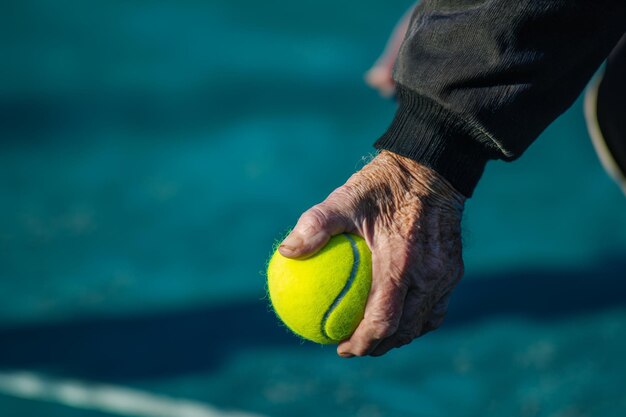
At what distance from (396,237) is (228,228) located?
2.05m

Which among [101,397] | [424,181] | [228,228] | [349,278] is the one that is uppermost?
[228,228]

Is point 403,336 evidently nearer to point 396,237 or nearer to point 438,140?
point 396,237

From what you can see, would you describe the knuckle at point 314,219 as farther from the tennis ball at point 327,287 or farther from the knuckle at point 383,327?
the knuckle at point 383,327

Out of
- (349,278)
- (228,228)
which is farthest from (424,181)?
(228,228)

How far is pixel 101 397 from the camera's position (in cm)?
269

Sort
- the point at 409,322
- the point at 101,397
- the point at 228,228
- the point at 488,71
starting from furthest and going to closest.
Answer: the point at 228,228 → the point at 101,397 → the point at 409,322 → the point at 488,71

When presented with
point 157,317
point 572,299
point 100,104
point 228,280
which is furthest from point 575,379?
point 100,104

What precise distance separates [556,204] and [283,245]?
2.45m

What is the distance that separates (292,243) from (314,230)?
5 centimetres

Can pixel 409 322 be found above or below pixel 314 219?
below

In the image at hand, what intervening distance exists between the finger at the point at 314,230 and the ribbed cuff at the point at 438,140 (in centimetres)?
18

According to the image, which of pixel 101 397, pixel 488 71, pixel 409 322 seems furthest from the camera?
pixel 101 397

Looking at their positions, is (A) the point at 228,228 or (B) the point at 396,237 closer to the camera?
(B) the point at 396,237

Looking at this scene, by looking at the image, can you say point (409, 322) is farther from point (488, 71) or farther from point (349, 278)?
point (488, 71)
